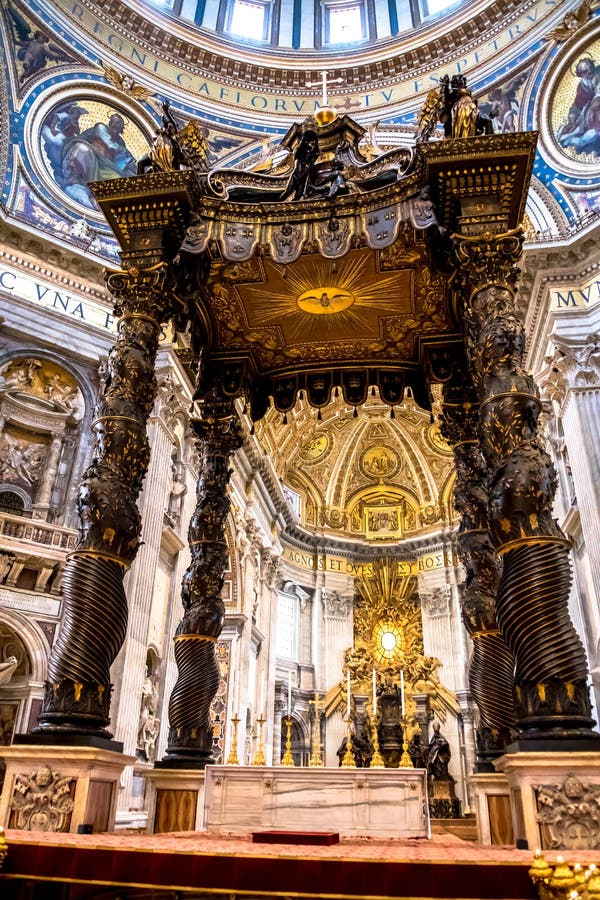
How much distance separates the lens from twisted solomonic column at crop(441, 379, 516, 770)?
5840 mm

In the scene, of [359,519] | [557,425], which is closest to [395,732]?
[359,519]

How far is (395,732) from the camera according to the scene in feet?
70.4

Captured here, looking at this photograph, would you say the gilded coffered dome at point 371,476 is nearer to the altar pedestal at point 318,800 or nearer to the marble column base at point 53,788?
the altar pedestal at point 318,800

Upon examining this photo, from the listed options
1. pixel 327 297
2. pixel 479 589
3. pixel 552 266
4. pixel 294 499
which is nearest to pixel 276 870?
pixel 479 589

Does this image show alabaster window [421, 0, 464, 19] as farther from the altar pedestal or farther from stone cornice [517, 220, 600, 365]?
the altar pedestal

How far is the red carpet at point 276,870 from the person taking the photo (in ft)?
9.48

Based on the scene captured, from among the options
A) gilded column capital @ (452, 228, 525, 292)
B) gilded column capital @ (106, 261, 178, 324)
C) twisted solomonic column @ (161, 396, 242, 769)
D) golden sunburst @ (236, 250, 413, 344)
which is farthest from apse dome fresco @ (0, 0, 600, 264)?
gilded column capital @ (452, 228, 525, 292)

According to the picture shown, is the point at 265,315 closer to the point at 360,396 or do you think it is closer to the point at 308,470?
the point at 360,396

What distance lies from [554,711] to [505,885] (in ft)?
3.27

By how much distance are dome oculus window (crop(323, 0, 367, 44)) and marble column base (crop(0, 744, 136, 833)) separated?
1921cm

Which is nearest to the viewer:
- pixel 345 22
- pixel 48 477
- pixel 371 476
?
pixel 48 477

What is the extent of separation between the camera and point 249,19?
18391 millimetres

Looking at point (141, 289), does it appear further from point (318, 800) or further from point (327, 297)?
point (318, 800)

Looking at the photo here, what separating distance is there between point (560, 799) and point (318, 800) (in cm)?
266
